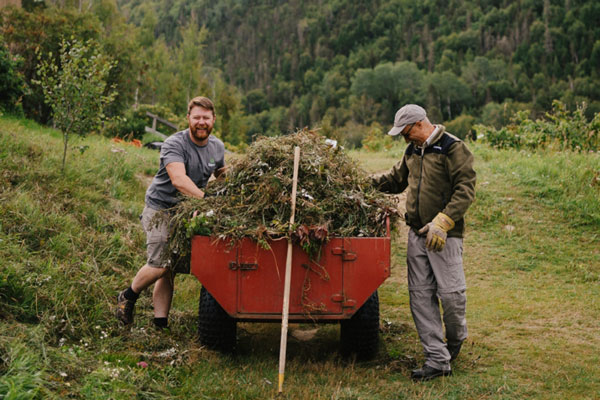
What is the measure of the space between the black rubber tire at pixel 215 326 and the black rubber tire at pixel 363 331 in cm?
92

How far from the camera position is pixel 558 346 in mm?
4816

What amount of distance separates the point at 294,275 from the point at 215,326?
0.90 metres

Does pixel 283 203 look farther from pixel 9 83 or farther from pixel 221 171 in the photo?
pixel 9 83

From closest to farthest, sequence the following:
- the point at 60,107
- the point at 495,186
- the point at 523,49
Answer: the point at 60,107 → the point at 495,186 → the point at 523,49

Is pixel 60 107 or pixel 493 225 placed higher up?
pixel 60 107

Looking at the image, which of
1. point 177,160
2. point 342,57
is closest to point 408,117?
point 177,160

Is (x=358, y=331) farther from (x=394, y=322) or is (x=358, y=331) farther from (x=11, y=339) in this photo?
(x=11, y=339)

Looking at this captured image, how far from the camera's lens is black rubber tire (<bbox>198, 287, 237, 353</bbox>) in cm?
432

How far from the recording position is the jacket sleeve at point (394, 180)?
471 centimetres

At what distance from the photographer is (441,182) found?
4.21 metres

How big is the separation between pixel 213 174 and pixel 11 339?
2.07 meters

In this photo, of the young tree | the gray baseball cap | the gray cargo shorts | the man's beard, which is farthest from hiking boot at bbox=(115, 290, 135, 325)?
the young tree

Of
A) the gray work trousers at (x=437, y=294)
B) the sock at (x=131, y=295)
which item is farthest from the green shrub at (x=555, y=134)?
the sock at (x=131, y=295)

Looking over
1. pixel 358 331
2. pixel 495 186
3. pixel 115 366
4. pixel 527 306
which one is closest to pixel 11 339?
pixel 115 366
